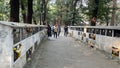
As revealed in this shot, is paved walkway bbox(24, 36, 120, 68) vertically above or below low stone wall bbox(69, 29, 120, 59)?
below

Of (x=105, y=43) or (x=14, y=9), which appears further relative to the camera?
(x=105, y=43)

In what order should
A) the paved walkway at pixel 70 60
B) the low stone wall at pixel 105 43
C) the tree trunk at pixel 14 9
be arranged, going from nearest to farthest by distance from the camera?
1. the paved walkway at pixel 70 60
2. the low stone wall at pixel 105 43
3. the tree trunk at pixel 14 9

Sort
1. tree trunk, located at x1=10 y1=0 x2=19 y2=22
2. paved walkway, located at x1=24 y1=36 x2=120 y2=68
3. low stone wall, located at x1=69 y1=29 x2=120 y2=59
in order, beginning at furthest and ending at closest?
tree trunk, located at x1=10 y1=0 x2=19 y2=22 → low stone wall, located at x1=69 y1=29 x2=120 y2=59 → paved walkway, located at x1=24 y1=36 x2=120 y2=68

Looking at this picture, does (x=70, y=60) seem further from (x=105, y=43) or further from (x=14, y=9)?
(x=14, y=9)

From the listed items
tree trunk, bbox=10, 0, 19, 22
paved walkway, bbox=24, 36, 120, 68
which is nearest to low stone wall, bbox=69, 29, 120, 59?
paved walkway, bbox=24, 36, 120, 68

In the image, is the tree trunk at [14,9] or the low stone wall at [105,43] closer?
the low stone wall at [105,43]

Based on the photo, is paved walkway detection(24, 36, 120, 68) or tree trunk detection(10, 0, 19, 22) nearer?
paved walkway detection(24, 36, 120, 68)

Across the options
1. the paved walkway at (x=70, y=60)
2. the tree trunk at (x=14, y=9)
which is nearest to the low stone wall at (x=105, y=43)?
the paved walkway at (x=70, y=60)

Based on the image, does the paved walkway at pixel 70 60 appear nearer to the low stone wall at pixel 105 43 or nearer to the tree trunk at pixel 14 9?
the low stone wall at pixel 105 43

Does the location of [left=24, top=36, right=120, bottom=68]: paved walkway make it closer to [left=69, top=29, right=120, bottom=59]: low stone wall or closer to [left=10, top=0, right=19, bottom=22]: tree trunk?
[left=69, top=29, right=120, bottom=59]: low stone wall

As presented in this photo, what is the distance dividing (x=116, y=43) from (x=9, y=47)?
236 inches

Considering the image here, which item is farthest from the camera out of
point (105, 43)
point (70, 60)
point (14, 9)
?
point (105, 43)

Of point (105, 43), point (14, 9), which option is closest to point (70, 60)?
point (105, 43)

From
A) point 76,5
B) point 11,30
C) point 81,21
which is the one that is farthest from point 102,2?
point 11,30
